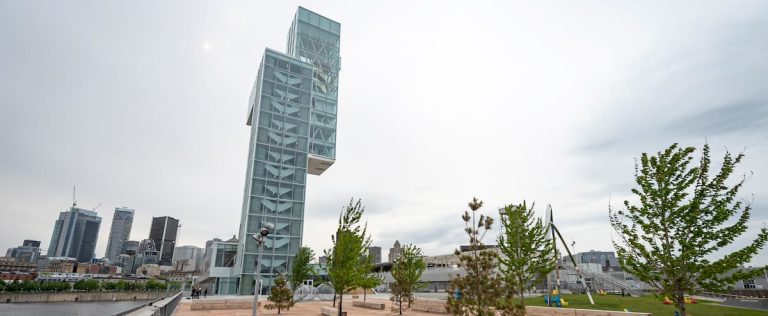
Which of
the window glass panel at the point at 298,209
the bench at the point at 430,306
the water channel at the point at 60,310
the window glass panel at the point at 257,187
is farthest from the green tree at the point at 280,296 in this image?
the window glass panel at the point at 298,209

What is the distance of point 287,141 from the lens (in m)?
76.6

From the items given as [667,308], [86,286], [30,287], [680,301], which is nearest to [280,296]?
[680,301]

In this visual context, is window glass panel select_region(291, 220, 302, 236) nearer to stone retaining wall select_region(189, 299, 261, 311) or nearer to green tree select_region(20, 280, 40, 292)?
stone retaining wall select_region(189, 299, 261, 311)

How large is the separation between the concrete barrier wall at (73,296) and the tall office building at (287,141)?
43.0 meters

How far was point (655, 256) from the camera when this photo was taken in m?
13.9

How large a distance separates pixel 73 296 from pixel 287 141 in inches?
3217

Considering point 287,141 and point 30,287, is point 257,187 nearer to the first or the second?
point 287,141

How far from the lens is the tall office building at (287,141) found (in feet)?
229

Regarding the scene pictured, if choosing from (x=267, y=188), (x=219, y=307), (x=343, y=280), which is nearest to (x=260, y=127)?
(x=267, y=188)

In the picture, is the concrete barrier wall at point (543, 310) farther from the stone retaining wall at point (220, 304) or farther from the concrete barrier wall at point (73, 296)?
the concrete barrier wall at point (73, 296)

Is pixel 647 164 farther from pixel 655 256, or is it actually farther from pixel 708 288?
pixel 708 288

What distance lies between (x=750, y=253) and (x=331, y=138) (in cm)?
7478

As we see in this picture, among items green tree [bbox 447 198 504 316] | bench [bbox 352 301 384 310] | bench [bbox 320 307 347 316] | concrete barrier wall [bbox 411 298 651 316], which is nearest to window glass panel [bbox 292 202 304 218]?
bench [bbox 352 301 384 310]

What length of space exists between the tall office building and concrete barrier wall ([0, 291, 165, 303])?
43.0m
